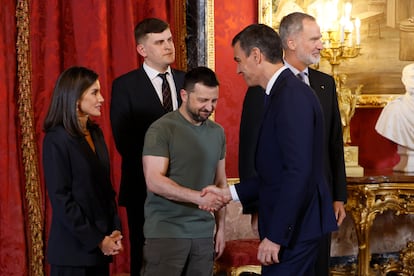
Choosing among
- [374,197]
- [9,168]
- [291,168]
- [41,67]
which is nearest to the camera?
[291,168]

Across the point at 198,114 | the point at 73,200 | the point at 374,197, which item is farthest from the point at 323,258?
the point at 374,197

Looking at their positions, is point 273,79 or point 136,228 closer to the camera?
point 273,79

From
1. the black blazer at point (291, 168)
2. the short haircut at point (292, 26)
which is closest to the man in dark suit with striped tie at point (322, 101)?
the short haircut at point (292, 26)

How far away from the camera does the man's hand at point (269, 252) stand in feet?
8.84

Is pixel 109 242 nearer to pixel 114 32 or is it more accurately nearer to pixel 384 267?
pixel 114 32

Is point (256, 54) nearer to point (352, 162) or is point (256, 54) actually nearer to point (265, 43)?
point (265, 43)

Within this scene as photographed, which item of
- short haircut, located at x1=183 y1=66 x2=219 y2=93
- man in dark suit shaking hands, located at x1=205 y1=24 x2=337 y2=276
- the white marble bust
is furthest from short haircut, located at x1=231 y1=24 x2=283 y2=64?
the white marble bust

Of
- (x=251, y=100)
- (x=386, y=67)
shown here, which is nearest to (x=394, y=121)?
(x=386, y=67)

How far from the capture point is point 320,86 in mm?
3764

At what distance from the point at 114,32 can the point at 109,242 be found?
236cm

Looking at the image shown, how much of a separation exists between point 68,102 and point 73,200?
1.52 feet

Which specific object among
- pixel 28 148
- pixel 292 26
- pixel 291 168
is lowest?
pixel 28 148

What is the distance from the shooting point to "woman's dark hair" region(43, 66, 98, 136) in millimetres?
3152

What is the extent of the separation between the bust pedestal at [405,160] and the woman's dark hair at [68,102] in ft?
10.1
